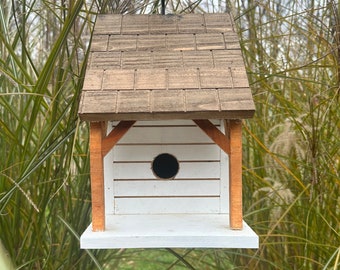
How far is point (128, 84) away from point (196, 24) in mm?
311

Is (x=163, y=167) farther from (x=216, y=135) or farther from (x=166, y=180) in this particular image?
(x=216, y=135)

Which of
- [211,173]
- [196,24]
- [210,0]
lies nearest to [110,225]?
[211,173]

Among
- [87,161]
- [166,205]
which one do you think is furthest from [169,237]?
[87,161]

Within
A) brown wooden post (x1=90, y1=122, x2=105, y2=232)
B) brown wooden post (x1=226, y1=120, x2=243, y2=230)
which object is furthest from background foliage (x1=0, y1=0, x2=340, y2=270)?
brown wooden post (x1=226, y1=120, x2=243, y2=230)

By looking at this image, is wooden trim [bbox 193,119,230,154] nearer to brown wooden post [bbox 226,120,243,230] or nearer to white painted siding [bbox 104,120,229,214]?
brown wooden post [bbox 226,120,243,230]

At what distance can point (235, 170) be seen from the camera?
49.1 inches

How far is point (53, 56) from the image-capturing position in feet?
4.17

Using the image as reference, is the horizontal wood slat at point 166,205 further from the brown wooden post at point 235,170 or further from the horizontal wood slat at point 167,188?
the brown wooden post at point 235,170

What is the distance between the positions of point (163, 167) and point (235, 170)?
0.32 m

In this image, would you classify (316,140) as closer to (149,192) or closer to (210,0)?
(149,192)

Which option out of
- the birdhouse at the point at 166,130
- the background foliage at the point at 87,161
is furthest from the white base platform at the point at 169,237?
the background foliage at the point at 87,161

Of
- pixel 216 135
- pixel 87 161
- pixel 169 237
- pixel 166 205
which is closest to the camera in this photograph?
pixel 169 237

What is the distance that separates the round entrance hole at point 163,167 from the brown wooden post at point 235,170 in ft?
0.86

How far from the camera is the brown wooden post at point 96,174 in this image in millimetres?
1226
